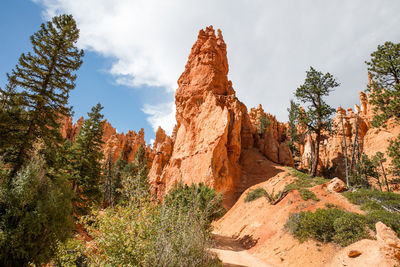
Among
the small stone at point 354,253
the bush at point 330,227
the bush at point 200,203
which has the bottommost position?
the small stone at point 354,253

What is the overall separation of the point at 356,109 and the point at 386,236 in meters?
66.1

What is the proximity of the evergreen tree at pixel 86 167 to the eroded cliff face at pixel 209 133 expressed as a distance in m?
10.6

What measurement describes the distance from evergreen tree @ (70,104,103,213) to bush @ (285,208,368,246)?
1701cm

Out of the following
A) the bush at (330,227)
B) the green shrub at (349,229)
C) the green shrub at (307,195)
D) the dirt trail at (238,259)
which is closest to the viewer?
the green shrub at (349,229)

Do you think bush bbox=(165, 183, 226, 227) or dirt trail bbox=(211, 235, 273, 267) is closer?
bush bbox=(165, 183, 226, 227)

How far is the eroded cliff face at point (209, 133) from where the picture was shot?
28.2 metres

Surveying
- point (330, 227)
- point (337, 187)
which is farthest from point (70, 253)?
point (337, 187)

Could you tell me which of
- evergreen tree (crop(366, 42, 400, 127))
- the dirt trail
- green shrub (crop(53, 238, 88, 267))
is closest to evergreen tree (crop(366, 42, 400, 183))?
evergreen tree (crop(366, 42, 400, 127))

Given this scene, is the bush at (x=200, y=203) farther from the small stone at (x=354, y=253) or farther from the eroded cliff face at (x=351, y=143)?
the eroded cliff face at (x=351, y=143)

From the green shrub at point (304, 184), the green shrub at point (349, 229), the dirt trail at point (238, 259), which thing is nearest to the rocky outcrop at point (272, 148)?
the green shrub at point (304, 184)

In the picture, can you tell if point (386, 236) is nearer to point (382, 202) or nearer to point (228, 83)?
point (382, 202)

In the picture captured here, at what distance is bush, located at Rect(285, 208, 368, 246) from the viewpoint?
397 inches

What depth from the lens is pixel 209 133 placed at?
30562mm

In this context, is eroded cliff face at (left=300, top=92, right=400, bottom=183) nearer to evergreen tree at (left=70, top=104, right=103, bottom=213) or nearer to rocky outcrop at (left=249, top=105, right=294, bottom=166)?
rocky outcrop at (left=249, top=105, right=294, bottom=166)
